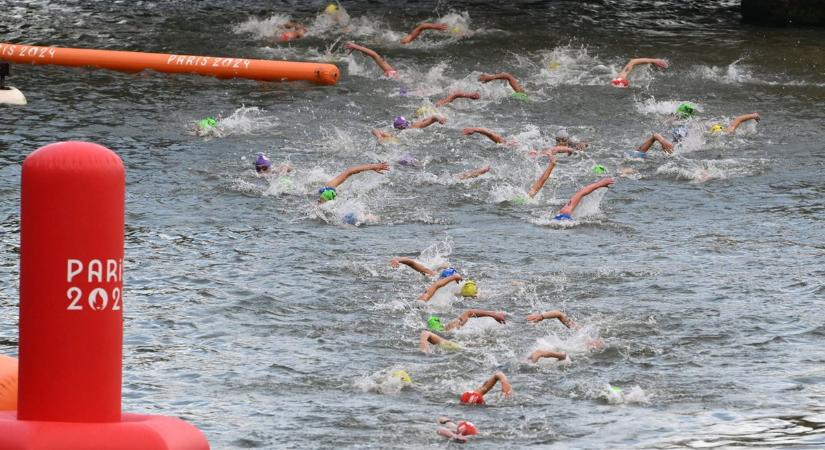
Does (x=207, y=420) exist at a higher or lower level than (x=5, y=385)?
lower

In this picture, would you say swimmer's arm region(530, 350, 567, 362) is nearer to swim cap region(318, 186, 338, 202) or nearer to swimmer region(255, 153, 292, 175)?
swim cap region(318, 186, 338, 202)

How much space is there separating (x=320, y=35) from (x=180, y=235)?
36.2ft

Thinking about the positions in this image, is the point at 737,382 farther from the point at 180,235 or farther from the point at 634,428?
the point at 180,235

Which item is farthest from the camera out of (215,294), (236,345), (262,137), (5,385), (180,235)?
(262,137)

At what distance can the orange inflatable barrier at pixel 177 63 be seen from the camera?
22.2 meters

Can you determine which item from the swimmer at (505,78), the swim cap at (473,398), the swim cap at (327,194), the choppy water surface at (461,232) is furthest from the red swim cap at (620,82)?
the swim cap at (473,398)

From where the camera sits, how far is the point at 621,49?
24.4 m

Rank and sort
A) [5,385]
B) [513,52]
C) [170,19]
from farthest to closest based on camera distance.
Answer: [170,19]
[513,52]
[5,385]

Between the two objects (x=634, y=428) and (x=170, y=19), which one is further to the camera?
(x=170, y=19)

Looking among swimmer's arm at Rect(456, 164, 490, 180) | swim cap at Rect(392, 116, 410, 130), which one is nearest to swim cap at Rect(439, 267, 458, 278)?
swimmer's arm at Rect(456, 164, 490, 180)

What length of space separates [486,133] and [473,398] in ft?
27.9

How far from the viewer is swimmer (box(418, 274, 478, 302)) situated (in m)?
12.7

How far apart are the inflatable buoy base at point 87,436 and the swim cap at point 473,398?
3.43 metres

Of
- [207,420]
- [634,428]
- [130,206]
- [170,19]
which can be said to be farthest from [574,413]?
[170,19]
